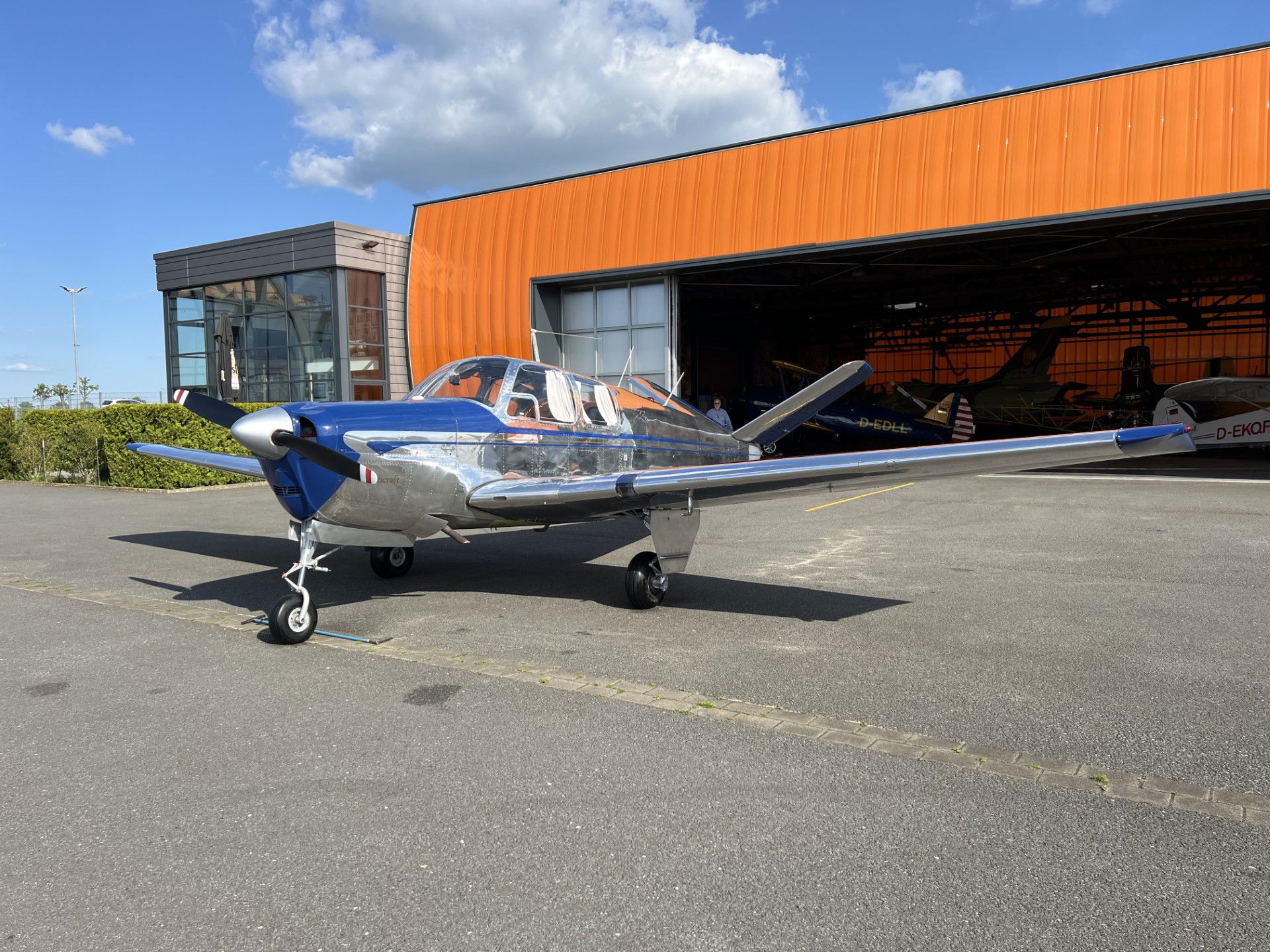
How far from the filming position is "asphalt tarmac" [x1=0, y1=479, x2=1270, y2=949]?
2.59 metres

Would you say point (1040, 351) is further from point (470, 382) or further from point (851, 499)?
point (470, 382)

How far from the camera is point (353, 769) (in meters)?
3.69

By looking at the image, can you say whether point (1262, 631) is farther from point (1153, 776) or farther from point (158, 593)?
point (158, 593)

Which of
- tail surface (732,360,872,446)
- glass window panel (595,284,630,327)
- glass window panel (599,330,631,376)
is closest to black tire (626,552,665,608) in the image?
tail surface (732,360,872,446)

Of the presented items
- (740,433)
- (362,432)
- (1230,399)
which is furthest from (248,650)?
(1230,399)

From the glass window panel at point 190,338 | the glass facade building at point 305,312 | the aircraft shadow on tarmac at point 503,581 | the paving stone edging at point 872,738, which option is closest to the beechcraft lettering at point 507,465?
the aircraft shadow on tarmac at point 503,581

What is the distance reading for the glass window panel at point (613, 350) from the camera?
1914 cm

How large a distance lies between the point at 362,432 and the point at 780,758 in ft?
12.5

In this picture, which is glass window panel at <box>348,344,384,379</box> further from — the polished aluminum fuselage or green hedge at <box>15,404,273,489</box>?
the polished aluminum fuselage

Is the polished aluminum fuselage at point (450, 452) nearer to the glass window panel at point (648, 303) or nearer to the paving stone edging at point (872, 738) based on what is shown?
the paving stone edging at point (872, 738)

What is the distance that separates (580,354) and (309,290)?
914 centimetres

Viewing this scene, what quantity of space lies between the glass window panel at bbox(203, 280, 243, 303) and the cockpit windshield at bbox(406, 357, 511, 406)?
21.2 m

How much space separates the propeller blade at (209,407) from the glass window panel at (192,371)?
22571 mm

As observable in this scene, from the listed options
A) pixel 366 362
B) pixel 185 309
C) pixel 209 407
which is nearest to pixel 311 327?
A: pixel 366 362
